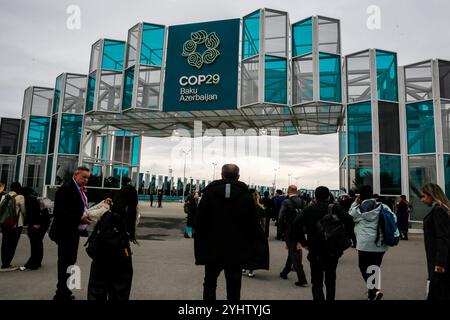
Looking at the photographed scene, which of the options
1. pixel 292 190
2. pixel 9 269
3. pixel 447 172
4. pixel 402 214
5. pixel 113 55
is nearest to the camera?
Result: pixel 9 269

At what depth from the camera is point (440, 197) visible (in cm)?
399

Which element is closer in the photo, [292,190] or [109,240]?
[109,240]

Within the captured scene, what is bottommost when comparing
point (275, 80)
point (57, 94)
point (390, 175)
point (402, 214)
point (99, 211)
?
point (402, 214)

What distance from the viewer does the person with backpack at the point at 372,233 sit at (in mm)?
5219

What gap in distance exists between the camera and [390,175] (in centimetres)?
1509

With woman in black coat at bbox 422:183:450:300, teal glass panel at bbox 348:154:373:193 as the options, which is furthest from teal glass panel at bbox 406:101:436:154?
woman in black coat at bbox 422:183:450:300

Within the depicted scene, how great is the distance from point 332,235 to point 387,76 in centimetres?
1379

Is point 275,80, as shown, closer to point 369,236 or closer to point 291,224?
point 291,224

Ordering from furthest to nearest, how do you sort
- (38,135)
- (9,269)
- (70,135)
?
1. (38,135)
2. (70,135)
3. (9,269)

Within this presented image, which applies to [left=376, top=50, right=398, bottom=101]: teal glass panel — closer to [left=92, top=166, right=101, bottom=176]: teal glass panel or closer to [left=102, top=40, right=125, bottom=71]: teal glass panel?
[left=102, top=40, right=125, bottom=71]: teal glass panel

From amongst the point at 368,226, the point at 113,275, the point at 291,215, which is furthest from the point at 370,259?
the point at 113,275

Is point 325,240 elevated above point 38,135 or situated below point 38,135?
below

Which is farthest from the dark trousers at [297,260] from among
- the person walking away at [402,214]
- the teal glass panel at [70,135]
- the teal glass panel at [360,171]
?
the teal glass panel at [70,135]
